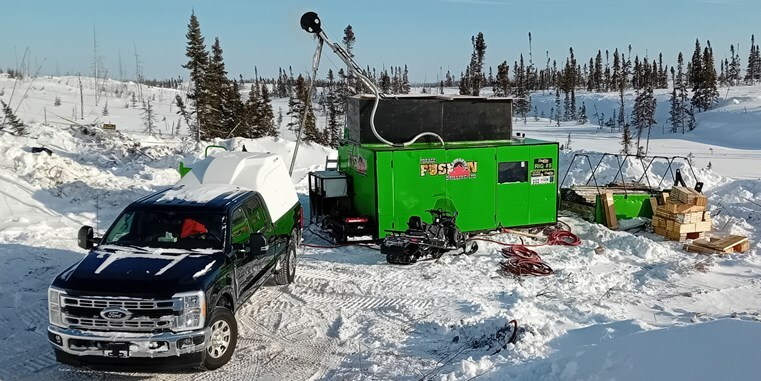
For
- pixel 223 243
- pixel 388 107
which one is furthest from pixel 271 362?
pixel 388 107

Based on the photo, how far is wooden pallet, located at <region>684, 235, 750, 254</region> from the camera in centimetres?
1218

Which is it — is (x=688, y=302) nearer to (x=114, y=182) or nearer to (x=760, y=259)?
(x=760, y=259)

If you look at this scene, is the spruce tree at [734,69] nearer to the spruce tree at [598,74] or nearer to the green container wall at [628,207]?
the spruce tree at [598,74]

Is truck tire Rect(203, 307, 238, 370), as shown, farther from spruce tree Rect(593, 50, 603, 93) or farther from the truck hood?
spruce tree Rect(593, 50, 603, 93)

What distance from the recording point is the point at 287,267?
9672 mm

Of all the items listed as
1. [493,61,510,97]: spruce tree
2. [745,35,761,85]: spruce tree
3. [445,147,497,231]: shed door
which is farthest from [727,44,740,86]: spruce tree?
[445,147,497,231]: shed door

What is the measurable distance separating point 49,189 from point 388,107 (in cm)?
958

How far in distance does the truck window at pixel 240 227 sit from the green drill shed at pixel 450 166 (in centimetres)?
505

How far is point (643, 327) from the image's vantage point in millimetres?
6992

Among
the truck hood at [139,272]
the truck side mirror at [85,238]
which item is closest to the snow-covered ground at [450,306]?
the truck hood at [139,272]

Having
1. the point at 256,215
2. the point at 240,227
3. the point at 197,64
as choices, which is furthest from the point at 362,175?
the point at 197,64

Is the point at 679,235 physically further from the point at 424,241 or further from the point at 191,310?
the point at 191,310

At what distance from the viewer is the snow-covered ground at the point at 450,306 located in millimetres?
5414

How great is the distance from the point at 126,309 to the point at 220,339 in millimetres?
1136
